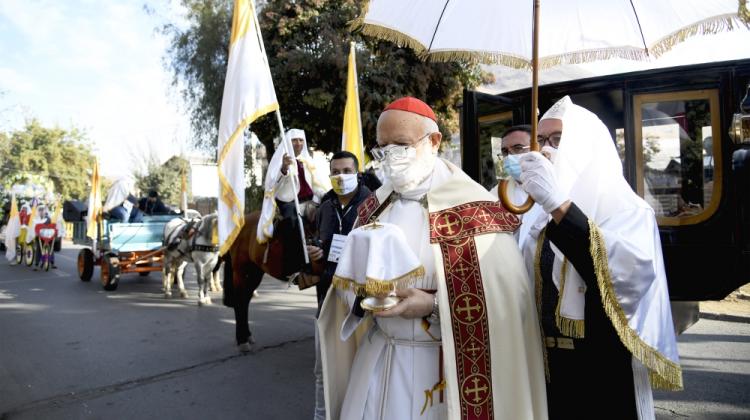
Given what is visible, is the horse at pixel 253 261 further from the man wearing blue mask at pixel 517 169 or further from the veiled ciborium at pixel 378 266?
the veiled ciborium at pixel 378 266

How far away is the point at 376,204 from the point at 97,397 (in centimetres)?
421

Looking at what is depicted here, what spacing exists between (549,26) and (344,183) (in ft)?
6.38

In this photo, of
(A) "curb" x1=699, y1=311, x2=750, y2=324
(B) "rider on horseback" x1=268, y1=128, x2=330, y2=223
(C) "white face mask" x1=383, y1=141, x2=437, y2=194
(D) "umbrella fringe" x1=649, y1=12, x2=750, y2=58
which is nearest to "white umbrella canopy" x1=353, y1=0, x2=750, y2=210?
(D) "umbrella fringe" x1=649, y1=12, x2=750, y2=58

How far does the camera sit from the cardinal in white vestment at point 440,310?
6.35ft

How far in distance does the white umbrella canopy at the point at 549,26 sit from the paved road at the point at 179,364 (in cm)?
303

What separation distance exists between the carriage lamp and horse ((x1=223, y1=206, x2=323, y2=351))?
3960 mm

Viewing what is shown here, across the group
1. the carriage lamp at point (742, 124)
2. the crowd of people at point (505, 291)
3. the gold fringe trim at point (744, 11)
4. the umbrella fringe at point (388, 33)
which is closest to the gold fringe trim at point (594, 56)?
the gold fringe trim at point (744, 11)

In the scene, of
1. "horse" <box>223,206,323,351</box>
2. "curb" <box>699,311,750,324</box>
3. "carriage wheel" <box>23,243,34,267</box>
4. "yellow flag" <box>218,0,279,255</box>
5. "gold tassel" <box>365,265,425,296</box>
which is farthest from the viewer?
"carriage wheel" <box>23,243,34,267</box>

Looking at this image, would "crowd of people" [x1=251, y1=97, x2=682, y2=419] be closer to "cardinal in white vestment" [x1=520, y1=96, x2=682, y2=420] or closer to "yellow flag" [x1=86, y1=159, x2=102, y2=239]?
"cardinal in white vestment" [x1=520, y1=96, x2=682, y2=420]

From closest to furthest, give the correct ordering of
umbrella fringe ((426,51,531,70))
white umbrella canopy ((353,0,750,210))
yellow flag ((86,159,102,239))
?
1. white umbrella canopy ((353,0,750,210))
2. umbrella fringe ((426,51,531,70))
3. yellow flag ((86,159,102,239))

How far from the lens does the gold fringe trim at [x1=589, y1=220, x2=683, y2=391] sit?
70.0 inches

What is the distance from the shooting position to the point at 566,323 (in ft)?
6.40

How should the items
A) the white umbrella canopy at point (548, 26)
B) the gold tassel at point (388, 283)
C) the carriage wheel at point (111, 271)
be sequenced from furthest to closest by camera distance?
the carriage wheel at point (111, 271) < the white umbrella canopy at point (548, 26) < the gold tassel at point (388, 283)

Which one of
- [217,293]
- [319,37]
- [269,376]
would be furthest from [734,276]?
[319,37]
